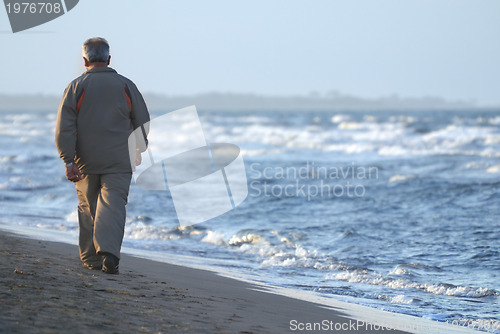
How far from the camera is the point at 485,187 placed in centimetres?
1386

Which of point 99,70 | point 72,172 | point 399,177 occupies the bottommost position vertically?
point 399,177

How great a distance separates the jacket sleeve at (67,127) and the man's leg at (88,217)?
265 millimetres

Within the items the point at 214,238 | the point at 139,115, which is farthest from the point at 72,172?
the point at 214,238

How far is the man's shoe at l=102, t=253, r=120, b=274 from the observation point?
4684 mm

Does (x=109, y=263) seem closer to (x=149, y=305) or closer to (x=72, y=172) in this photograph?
(x=72, y=172)

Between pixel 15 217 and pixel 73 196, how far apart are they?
9.81 ft

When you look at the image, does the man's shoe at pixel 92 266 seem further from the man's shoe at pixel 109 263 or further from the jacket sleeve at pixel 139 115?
the jacket sleeve at pixel 139 115

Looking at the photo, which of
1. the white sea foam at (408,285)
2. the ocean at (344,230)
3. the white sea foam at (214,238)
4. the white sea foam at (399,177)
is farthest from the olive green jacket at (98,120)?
the white sea foam at (399,177)

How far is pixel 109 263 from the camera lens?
469 cm

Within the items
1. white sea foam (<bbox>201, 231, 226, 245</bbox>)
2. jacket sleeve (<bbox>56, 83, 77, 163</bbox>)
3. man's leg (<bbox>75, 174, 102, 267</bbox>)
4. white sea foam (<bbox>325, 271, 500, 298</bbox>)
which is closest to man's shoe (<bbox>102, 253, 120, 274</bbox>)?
man's leg (<bbox>75, 174, 102, 267</bbox>)

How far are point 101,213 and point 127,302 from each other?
1.15 m

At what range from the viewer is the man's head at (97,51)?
15.6 ft

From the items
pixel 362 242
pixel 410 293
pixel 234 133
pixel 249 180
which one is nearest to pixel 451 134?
pixel 234 133

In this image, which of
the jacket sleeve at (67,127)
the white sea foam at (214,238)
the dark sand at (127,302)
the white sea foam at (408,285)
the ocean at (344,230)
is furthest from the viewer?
the white sea foam at (214,238)
